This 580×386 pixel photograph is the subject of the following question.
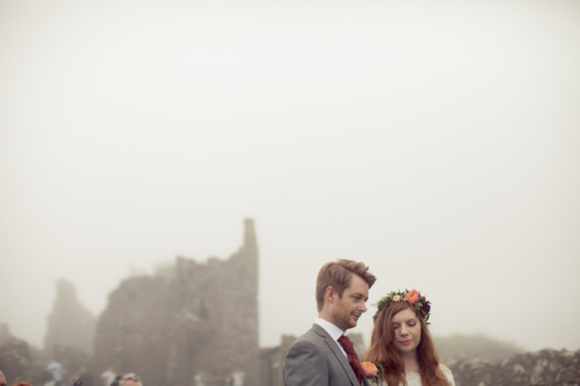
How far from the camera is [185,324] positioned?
75.7ft

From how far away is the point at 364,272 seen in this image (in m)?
3.31

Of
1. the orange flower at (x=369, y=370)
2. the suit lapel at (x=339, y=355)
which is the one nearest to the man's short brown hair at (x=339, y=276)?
the suit lapel at (x=339, y=355)

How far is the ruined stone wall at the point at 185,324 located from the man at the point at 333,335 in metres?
21.3

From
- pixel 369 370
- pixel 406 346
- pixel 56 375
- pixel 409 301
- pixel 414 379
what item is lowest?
pixel 56 375

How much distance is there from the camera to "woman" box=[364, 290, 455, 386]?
4047 mm

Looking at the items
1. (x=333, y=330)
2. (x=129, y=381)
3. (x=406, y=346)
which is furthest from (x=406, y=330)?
(x=129, y=381)

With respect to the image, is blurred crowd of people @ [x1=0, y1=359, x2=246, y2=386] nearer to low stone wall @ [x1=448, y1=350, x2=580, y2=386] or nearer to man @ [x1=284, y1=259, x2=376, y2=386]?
low stone wall @ [x1=448, y1=350, x2=580, y2=386]

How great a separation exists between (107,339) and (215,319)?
6145 millimetres

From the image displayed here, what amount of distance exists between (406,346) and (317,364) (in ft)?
4.74

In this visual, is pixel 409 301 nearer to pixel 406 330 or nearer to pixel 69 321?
pixel 406 330

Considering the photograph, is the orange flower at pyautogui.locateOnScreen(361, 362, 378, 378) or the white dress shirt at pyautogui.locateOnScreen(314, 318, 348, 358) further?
the orange flower at pyautogui.locateOnScreen(361, 362, 378, 378)

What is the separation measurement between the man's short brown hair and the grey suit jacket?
0.31 m

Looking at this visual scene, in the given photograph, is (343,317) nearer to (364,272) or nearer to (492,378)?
(364,272)

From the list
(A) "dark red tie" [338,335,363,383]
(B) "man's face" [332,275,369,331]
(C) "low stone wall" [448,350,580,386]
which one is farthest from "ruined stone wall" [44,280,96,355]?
(B) "man's face" [332,275,369,331]
